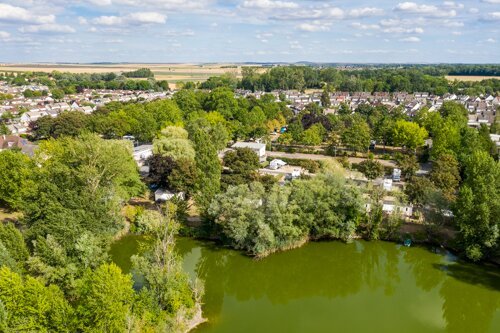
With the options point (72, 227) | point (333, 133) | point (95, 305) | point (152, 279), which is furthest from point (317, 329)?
point (333, 133)

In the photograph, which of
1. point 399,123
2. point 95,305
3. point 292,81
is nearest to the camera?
point 95,305

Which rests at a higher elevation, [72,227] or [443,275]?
[72,227]

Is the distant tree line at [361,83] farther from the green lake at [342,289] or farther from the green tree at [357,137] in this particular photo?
the green lake at [342,289]

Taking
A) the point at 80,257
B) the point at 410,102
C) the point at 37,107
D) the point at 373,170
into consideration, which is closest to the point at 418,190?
the point at 373,170

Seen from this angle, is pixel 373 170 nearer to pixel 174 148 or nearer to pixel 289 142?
pixel 174 148

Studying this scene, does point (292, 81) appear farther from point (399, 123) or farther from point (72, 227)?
point (72, 227)

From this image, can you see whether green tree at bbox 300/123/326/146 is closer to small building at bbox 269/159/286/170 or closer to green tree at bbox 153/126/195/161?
small building at bbox 269/159/286/170

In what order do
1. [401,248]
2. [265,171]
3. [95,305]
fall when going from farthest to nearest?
[265,171] → [401,248] → [95,305]
